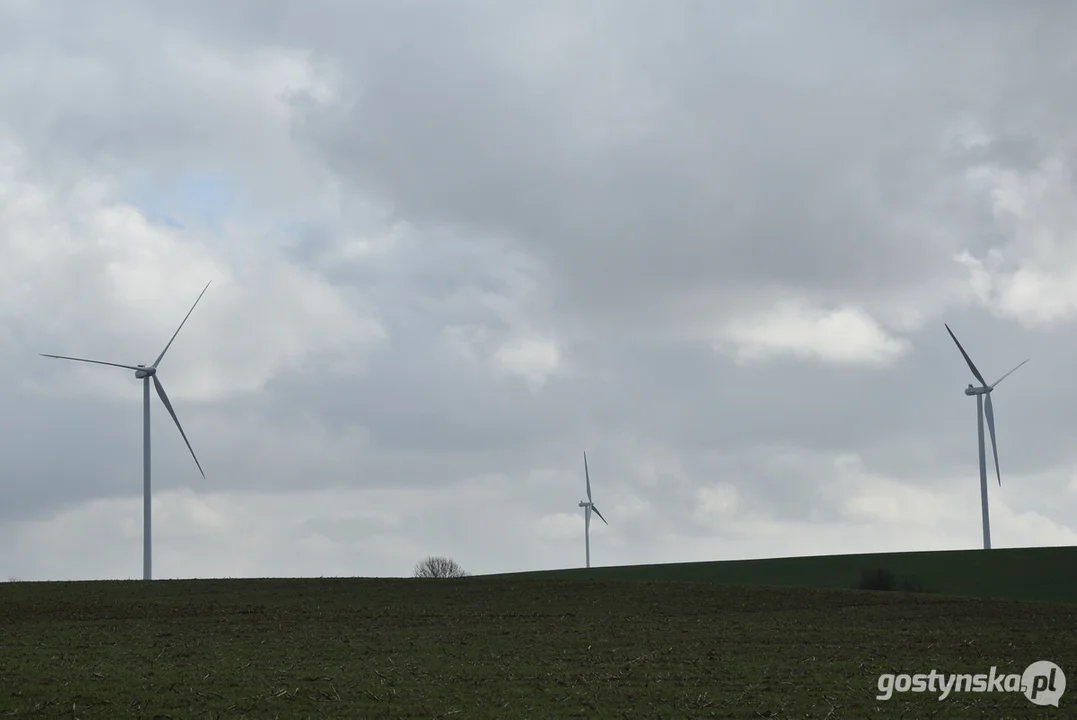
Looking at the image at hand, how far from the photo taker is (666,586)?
53531 mm

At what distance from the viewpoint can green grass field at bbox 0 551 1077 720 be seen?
21219 mm

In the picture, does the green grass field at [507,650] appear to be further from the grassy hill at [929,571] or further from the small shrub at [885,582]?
the small shrub at [885,582]

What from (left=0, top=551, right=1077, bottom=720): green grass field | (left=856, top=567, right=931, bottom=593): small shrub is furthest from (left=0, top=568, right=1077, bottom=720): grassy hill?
(left=856, top=567, right=931, bottom=593): small shrub

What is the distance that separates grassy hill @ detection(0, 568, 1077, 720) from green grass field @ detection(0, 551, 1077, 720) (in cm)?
9

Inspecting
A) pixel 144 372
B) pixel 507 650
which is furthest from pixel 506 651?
pixel 144 372

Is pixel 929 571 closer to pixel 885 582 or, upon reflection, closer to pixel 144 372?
pixel 885 582

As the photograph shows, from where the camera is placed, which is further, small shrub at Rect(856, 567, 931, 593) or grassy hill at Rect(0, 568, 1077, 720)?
small shrub at Rect(856, 567, 931, 593)

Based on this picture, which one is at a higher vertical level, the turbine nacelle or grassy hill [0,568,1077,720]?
the turbine nacelle

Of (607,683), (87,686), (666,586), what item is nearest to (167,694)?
(87,686)

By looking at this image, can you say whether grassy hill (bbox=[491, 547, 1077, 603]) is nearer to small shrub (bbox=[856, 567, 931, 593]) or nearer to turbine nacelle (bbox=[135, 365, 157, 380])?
small shrub (bbox=[856, 567, 931, 593])

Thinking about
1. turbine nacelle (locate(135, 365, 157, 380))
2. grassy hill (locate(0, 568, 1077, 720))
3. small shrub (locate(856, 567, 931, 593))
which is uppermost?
turbine nacelle (locate(135, 365, 157, 380))

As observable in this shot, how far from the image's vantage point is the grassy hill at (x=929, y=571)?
65.5 m

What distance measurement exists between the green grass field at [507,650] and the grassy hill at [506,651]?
9cm

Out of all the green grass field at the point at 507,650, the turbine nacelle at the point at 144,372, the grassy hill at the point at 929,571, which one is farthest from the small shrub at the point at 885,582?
the turbine nacelle at the point at 144,372
